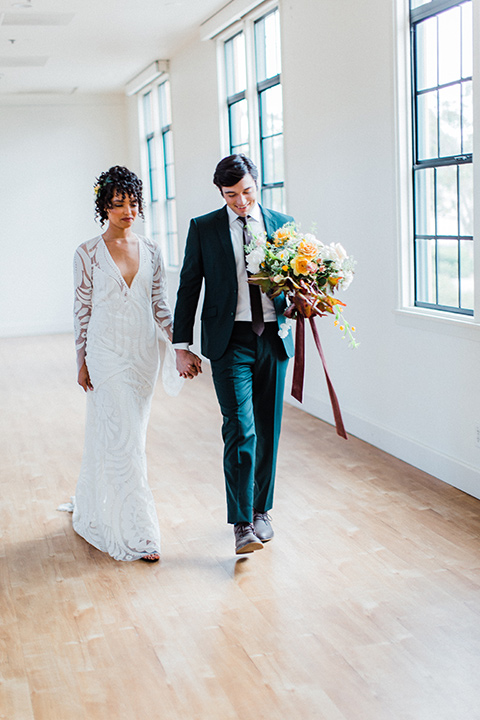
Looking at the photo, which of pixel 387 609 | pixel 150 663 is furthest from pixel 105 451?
pixel 387 609

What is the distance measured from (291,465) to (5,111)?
9086 millimetres

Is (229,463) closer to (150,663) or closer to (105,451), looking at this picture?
(105,451)

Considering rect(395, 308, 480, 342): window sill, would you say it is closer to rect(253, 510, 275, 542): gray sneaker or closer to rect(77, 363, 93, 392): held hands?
rect(253, 510, 275, 542): gray sneaker

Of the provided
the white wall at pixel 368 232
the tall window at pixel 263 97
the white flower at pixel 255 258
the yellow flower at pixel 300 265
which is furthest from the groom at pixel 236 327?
the tall window at pixel 263 97

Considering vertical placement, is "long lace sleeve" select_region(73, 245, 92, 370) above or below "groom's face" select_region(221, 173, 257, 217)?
below

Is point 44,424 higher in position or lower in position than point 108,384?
lower

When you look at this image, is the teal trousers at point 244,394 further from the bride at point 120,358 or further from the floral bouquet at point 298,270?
the bride at point 120,358

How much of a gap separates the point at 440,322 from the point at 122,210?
1.80 meters

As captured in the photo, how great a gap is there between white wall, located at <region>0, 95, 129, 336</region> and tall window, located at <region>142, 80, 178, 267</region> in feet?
4.16

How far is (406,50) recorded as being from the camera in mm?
4410

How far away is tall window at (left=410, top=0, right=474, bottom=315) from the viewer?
13.3ft

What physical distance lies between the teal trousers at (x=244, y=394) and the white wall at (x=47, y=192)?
9309 mm

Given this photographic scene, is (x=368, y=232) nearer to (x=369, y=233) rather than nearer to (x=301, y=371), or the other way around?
(x=369, y=233)

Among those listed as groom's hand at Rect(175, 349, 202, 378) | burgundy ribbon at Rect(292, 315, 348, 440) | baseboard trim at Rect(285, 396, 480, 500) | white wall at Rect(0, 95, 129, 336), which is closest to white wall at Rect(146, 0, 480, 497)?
baseboard trim at Rect(285, 396, 480, 500)
